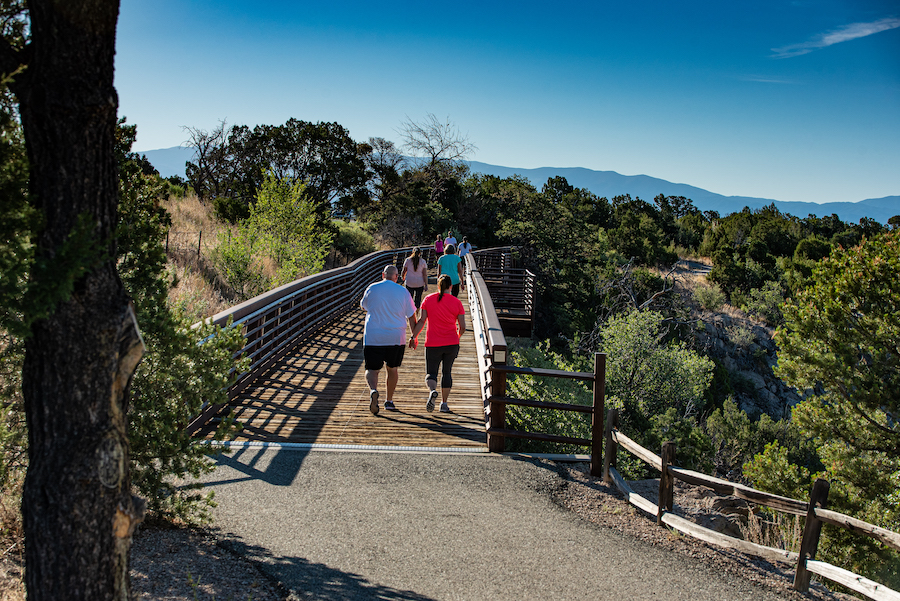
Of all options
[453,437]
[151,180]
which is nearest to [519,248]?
[453,437]

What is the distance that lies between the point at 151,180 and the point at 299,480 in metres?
3.01

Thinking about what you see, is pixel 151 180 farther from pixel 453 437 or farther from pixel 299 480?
pixel 453 437

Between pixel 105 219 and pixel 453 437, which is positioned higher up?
pixel 105 219

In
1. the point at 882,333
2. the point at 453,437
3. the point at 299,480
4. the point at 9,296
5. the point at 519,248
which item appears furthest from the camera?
the point at 519,248

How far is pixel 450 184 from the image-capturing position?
43188 mm

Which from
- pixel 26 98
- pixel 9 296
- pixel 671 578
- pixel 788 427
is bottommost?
pixel 788 427

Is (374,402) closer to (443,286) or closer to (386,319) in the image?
(386,319)

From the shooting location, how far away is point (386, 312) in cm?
736

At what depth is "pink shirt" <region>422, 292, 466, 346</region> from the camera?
25.2 feet

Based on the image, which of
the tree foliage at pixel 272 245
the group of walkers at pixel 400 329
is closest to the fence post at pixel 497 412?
the group of walkers at pixel 400 329

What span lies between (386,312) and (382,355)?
57 cm

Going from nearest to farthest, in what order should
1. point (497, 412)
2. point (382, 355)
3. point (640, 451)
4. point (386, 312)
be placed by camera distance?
point (640, 451)
point (497, 412)
point (386, 312)
point (382, 355)

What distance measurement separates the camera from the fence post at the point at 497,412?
6.80 m

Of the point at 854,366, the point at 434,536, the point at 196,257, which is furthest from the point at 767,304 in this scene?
the point at 434,536
